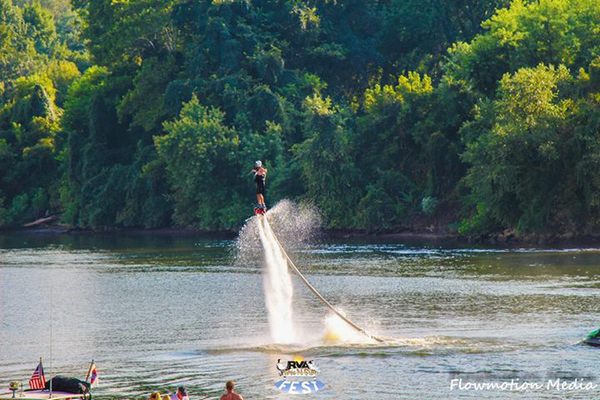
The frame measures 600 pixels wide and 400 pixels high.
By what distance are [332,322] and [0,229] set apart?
95.3m

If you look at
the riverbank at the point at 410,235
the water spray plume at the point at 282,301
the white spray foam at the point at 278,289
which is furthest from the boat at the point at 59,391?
the riverbank at the point at 410,235

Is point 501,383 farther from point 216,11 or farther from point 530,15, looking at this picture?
point 216,11

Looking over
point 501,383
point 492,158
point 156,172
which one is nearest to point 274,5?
point 156,172

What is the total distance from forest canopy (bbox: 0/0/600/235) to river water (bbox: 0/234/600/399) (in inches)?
334

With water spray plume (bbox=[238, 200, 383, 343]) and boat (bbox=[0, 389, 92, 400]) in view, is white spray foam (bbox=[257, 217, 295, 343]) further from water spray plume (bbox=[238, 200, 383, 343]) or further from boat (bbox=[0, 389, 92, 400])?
boat (bbox=[0, 389, 92, 400])

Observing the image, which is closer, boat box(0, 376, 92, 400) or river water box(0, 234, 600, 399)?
boat box(0, 376, 92, 400)

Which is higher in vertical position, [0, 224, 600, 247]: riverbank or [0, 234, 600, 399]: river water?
[0, 224, 600, 247]: riverbank

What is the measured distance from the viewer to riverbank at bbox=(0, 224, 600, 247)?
100250 millimetres

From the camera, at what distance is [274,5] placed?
14025 centimetres

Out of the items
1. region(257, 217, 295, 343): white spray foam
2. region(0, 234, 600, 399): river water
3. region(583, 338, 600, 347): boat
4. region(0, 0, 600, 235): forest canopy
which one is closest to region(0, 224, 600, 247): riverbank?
region(0, 0, 600, 235): forest canopy

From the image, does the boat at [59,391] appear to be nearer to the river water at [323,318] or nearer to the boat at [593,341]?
the river water at [323,318]

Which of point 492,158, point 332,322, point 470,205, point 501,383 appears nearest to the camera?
point 501,383

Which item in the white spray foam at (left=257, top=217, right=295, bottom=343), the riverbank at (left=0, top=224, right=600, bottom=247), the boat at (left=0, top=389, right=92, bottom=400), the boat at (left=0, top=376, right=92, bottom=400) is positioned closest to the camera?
the boat at (left=0, top=389, right=92, bottom=400)

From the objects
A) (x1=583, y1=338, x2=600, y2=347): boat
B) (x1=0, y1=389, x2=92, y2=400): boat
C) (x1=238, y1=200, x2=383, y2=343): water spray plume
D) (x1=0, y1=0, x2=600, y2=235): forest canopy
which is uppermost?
(x1=0, y1=0, x2=600, y2=235): forest canopy
